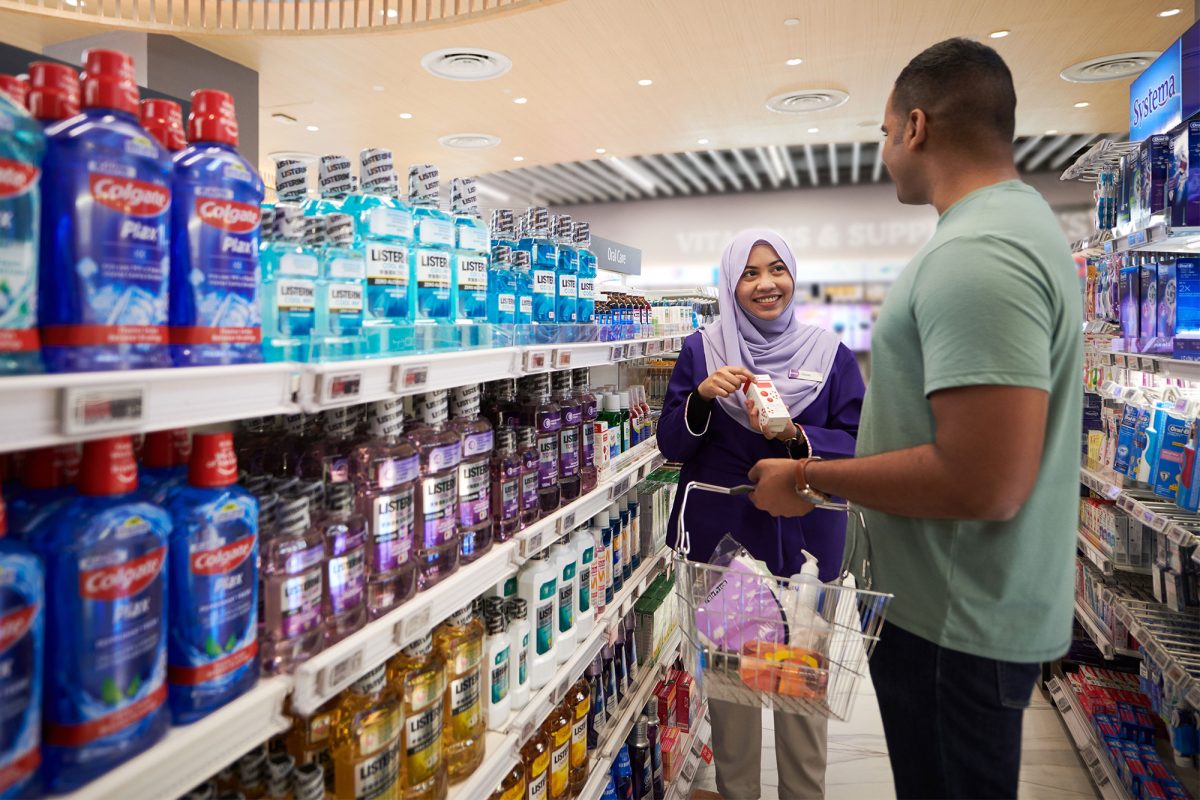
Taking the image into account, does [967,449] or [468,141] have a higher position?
[468,141]

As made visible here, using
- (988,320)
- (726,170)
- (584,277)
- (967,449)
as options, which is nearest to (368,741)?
(967,449)

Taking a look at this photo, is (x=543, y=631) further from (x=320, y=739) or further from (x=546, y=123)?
(x=546, y=123)

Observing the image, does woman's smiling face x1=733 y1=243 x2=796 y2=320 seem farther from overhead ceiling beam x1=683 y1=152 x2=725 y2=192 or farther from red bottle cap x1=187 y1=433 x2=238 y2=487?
overhead ceiling beam x1=683 y1=152 x2=725 y2=192

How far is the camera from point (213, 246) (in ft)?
3.11

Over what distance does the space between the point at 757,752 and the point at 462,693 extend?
1555 mm

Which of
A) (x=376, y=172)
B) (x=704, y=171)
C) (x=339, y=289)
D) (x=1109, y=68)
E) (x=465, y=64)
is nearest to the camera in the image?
(x=339, y=289)

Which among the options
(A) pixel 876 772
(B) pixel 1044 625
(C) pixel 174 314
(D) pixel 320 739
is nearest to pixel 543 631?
(D) pixel 320 739

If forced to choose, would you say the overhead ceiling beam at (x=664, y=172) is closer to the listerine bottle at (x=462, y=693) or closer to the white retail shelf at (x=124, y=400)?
the listerine bottle at (x=462, y=693)

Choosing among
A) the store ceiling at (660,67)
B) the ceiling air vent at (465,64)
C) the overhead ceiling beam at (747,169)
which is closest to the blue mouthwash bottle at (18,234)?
the store ceiling at (660,67)

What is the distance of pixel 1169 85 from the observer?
9.04ft

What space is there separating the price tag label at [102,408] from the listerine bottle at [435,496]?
66cm

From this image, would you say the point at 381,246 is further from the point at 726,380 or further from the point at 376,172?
the point at 726,380

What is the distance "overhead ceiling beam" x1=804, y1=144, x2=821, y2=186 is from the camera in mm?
10039

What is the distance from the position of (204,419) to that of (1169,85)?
3.40 metres
